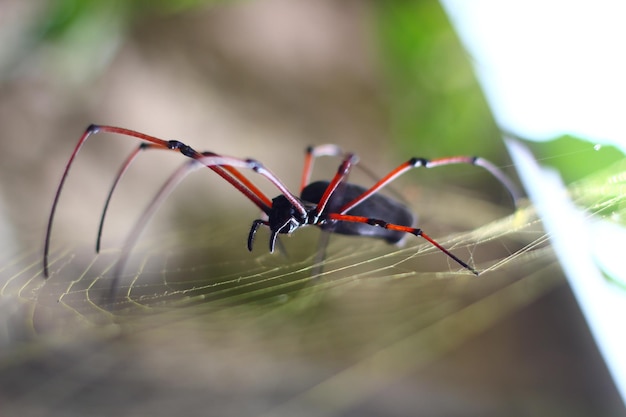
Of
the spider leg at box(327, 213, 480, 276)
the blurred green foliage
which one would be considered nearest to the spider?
the spider leg at box(327, 213, 480, 276)

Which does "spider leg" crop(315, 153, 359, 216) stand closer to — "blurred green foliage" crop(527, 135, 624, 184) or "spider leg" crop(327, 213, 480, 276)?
"spider leg" crop(327, 213, 480, 276)

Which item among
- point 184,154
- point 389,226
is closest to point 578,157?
point 389,226

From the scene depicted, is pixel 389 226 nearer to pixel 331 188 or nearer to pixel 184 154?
pixel 331 188

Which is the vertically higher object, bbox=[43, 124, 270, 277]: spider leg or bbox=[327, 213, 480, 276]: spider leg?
bbox=[43, 124, 270, 277]: spider leg

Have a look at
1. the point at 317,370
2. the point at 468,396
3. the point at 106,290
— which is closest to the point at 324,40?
the point at 317,370

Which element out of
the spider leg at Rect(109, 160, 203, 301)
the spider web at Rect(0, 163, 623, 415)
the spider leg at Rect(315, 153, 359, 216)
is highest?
the spider leg at Rect(109, 160, 203, 301)

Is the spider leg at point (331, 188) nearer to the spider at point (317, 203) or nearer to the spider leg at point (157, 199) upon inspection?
the spider at point (317, 203)
